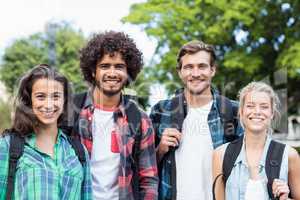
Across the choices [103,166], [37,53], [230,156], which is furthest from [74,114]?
[37,53]

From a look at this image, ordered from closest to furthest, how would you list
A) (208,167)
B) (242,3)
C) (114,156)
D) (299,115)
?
(114,156) → (208,167) → (242,3) → (299,115)

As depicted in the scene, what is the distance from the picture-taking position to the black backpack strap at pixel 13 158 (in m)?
2.58

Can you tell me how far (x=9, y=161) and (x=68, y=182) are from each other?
332 mm

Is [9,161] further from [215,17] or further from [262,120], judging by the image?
Result: [215,17]

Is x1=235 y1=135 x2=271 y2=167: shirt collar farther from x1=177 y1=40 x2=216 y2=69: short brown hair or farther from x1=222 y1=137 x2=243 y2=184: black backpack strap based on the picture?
x1=177 y1=40 x2=216 y2=69: short brown hair

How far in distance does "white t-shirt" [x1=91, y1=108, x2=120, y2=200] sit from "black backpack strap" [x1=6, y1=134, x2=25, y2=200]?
56 centimetres

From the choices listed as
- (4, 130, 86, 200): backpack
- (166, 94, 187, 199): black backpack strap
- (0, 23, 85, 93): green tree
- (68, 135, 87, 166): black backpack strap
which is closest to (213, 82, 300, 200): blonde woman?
(166, 94, 187, 199): black backpack strap

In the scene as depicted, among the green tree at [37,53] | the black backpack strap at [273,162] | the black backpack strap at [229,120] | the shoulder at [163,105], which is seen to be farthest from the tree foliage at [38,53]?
the black backpack strap at [273,162]

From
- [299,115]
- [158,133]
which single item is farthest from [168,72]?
[158,133]

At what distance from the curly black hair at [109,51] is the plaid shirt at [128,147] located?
290 mm

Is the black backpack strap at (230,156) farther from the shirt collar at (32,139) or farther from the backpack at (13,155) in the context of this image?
the backpack at (13,155)

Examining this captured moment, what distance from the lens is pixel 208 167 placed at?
11.2 ft

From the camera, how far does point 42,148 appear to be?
9.11ft

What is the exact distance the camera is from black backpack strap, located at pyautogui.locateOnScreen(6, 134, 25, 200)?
8.47 feet
